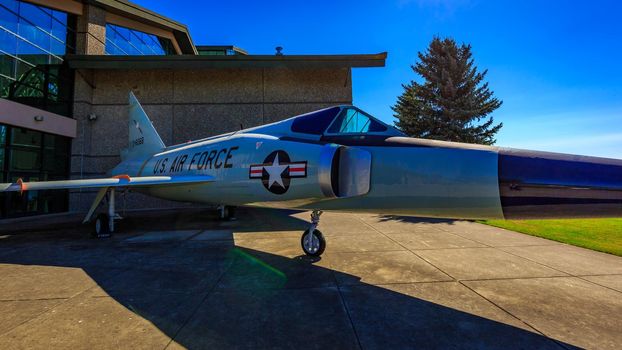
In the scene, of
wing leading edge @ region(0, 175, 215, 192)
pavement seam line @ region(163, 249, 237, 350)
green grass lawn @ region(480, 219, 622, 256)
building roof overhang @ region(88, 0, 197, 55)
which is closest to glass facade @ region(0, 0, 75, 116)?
building roof overhang @ region(88, 0, 197, 55)

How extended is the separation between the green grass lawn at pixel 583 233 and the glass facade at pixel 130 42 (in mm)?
20410

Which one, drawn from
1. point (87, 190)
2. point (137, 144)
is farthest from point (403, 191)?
point (87, 190)

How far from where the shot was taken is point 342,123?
484 cm

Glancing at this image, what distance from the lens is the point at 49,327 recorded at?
2836 millimetres

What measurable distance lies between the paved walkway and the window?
2.22 m

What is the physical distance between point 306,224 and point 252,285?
5442 mm

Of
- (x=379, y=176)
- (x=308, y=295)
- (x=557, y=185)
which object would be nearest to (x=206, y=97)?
(x=379, y=176)

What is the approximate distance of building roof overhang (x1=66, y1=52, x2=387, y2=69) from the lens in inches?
526

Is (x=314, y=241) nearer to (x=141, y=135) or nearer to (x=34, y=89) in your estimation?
(x=141, y=135)

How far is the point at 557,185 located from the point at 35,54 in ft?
59.8

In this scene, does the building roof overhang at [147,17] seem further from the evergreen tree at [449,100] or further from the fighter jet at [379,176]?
the evergreen tree at [449,100]

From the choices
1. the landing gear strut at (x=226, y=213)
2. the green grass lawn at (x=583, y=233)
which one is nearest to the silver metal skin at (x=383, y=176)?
the landing gear strut at (x=226, y=213)

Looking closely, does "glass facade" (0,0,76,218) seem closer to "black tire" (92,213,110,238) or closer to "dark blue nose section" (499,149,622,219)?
"black tire" (92,213,110,238)

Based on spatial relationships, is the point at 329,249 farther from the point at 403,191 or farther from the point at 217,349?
the point at 217,349
